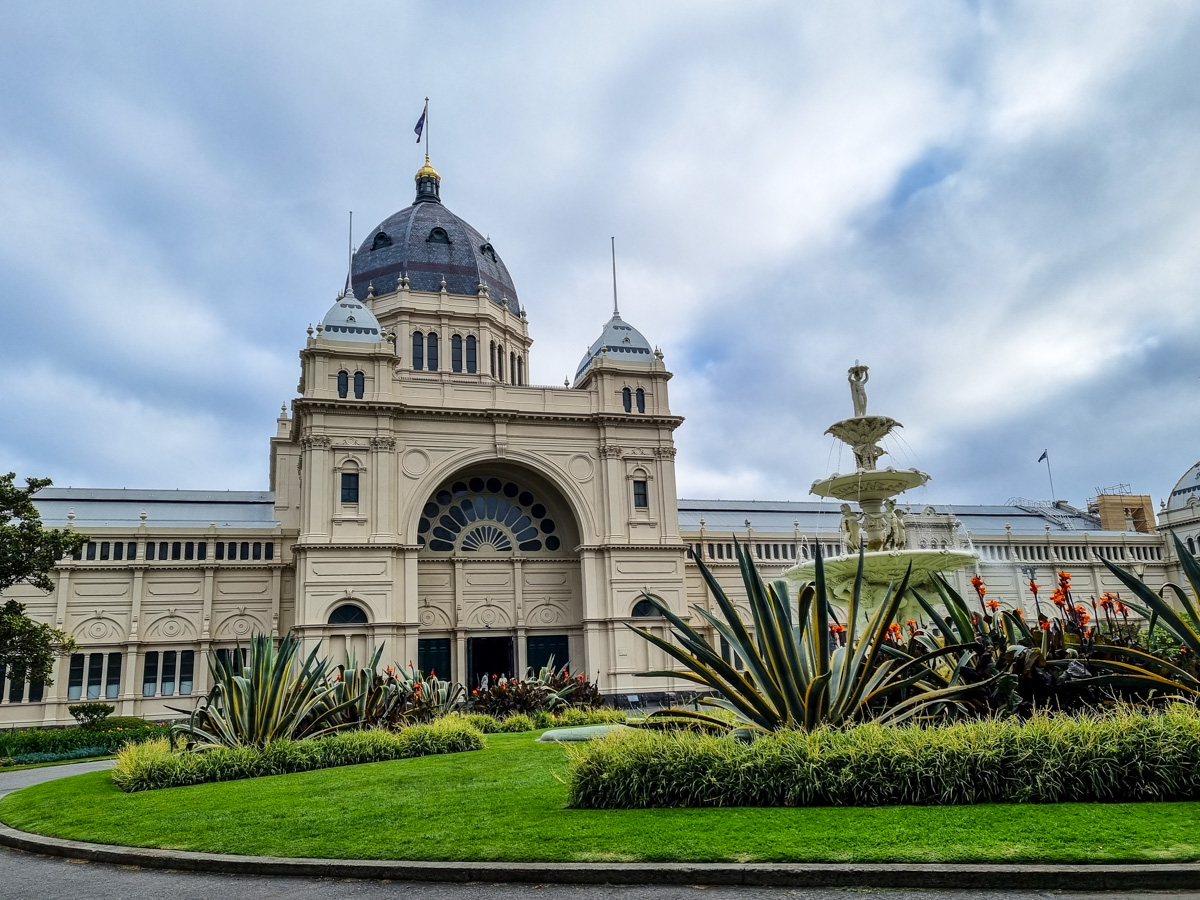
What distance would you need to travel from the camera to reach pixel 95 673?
122 ft

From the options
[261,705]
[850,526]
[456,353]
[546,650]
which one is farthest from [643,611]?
[261,705]

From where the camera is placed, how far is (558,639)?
132ft

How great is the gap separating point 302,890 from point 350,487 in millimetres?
30700

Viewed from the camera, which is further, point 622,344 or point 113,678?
point 622,344

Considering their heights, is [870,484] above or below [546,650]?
above

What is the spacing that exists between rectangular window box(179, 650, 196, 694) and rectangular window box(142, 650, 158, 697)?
94cm

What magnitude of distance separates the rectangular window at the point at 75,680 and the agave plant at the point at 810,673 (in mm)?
34117

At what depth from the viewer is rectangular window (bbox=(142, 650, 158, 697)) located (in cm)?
3766

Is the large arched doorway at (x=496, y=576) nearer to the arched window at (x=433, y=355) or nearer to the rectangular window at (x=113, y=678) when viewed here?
the arched window at (x=433, y=355)

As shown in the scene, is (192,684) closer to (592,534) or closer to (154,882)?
(592,534)

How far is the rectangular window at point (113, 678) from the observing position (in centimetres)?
3722

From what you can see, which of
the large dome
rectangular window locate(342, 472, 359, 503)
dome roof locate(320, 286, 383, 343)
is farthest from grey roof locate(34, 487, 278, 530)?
the large dome

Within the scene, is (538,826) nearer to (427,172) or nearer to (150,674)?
(150,674)

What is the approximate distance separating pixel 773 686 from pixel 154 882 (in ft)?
21.5
